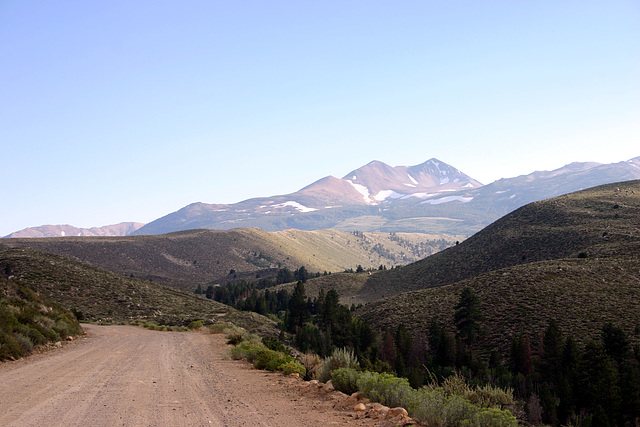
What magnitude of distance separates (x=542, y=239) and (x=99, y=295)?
85.7 m

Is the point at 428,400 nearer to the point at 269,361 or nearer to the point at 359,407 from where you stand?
the point at 359,407

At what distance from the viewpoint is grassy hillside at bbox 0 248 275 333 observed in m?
44.8

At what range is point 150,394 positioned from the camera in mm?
11500

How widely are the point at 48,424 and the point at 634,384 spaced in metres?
40.7

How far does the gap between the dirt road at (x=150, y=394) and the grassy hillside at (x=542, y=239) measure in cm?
7276

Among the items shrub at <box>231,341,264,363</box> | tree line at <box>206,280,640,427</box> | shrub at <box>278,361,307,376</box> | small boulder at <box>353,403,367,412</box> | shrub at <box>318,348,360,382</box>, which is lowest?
tree line at <box>206,280,640,427</box>

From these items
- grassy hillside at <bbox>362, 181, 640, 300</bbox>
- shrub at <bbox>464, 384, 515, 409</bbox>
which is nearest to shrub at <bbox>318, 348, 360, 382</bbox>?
shrub at <bbox>464, 384, 515, 409</bbox>

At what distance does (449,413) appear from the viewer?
346 inches

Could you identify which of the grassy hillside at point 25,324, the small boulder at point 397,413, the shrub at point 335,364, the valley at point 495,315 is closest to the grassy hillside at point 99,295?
the valley at point 495,315

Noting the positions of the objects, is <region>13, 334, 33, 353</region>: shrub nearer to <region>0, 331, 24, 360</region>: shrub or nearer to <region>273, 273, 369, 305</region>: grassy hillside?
<region>0, 331, 24, 360</region>: shrub

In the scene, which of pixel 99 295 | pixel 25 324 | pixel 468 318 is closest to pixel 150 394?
pixel 25 324

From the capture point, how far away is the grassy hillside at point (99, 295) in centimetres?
4481

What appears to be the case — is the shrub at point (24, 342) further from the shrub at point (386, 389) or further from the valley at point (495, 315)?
the shrub at point (386, 389)

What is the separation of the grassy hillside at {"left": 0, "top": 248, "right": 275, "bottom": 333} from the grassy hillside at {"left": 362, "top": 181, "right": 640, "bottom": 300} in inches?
2424
